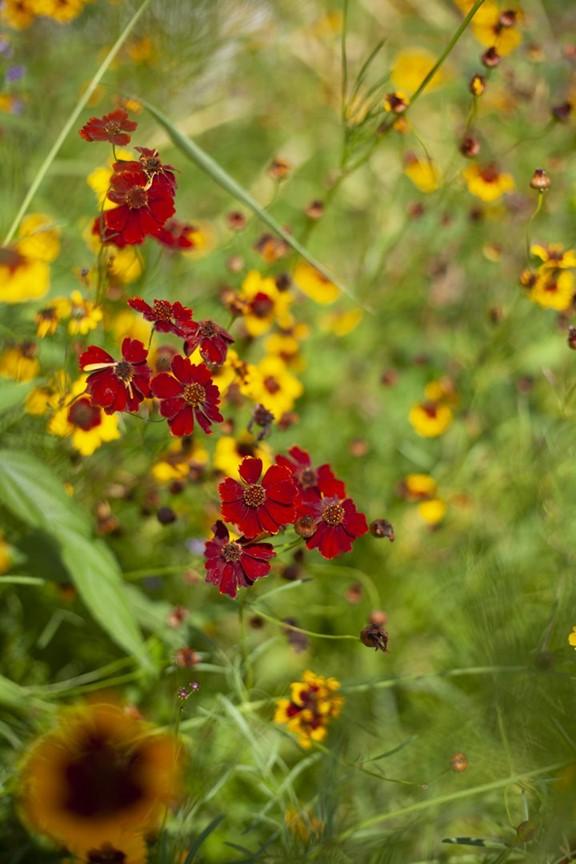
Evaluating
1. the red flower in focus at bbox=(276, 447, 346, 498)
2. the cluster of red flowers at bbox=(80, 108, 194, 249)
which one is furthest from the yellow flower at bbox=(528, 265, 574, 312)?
the cluster of red flowers at bbox=(80, 108, 194, 249)

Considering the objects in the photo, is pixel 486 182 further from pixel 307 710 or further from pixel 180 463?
pixel 307 710

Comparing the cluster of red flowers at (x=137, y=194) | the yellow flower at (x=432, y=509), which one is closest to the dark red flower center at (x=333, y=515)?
the cluster of red flowers at (x=137, y=194)

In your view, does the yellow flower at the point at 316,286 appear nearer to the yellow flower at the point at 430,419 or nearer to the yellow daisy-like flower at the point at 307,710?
the yellow flower at the point at 430,419

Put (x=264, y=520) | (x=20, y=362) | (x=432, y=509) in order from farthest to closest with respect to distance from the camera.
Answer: (x=432, y=509) < (x=20, y=362) < (x=264, y=520)

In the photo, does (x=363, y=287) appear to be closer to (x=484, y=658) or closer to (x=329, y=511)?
(x=484, y=658)

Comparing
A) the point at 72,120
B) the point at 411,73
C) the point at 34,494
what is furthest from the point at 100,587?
the point at 411,73
